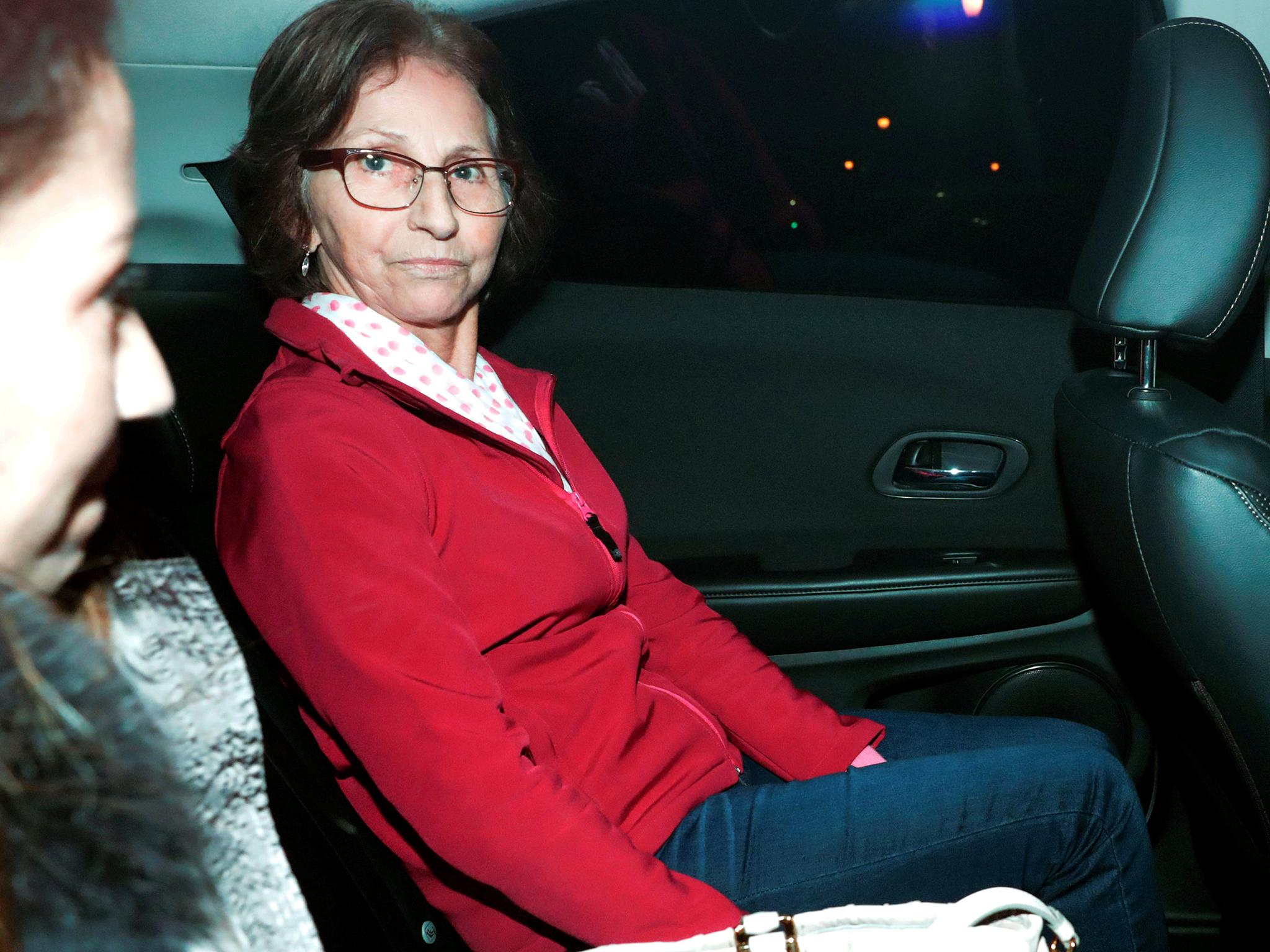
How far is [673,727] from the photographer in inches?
57.6

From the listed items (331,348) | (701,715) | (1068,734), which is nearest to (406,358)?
(331,348)

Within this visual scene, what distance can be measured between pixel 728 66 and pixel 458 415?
88 cm

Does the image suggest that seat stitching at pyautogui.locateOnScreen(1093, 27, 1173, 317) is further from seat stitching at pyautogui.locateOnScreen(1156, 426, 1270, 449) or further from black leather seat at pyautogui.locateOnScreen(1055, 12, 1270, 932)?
seat stitching at pyautogui.locateOnScreen(1156, 426, 1270, 449)

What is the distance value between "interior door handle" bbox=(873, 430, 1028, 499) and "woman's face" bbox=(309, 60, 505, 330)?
3.08 feet

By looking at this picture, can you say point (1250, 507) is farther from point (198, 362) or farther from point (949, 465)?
point (198, 362)

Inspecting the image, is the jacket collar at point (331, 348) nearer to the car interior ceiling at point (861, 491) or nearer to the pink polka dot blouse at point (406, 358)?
the pink polka dot blouse at point (406, 358)

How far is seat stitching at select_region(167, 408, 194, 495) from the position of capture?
4.10 ft

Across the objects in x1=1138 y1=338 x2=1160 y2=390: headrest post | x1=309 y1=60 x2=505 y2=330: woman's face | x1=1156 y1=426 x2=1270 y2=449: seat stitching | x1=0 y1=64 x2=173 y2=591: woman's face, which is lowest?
x1=1156 y1=426 x2=1270 y2=449: seat stitching

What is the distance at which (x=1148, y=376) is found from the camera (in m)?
1.59

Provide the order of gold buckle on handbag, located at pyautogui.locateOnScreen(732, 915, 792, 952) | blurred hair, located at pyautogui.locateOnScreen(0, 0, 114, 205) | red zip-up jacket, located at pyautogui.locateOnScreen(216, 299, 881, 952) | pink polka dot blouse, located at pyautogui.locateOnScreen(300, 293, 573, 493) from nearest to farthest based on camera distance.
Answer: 1. blurred hair, located at pyautogui.locateOnScreen(0, 0, 114, 205)
2. gold buckle on handbag, located at pyautogui.locateOnScreen(732, 915, 792, 952)
3. red zip-up jacket, located at pyautogui.locateOnScreen(216, 299, 881, 952)
4. pink polka dot blouse, located at pyautogui.locateOnScreen(300, 293, 573, 493)

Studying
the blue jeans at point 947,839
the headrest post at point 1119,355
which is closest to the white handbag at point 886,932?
the blue jeans at point 947,839

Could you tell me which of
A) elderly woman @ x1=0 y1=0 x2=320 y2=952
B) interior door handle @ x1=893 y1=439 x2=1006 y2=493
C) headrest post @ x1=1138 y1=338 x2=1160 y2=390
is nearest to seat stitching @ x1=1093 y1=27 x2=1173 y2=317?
headrest post @ x1=1138 y1=338 x2=1160 y2=390

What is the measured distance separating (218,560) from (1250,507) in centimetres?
122

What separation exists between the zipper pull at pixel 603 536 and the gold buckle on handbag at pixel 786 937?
61 cm
